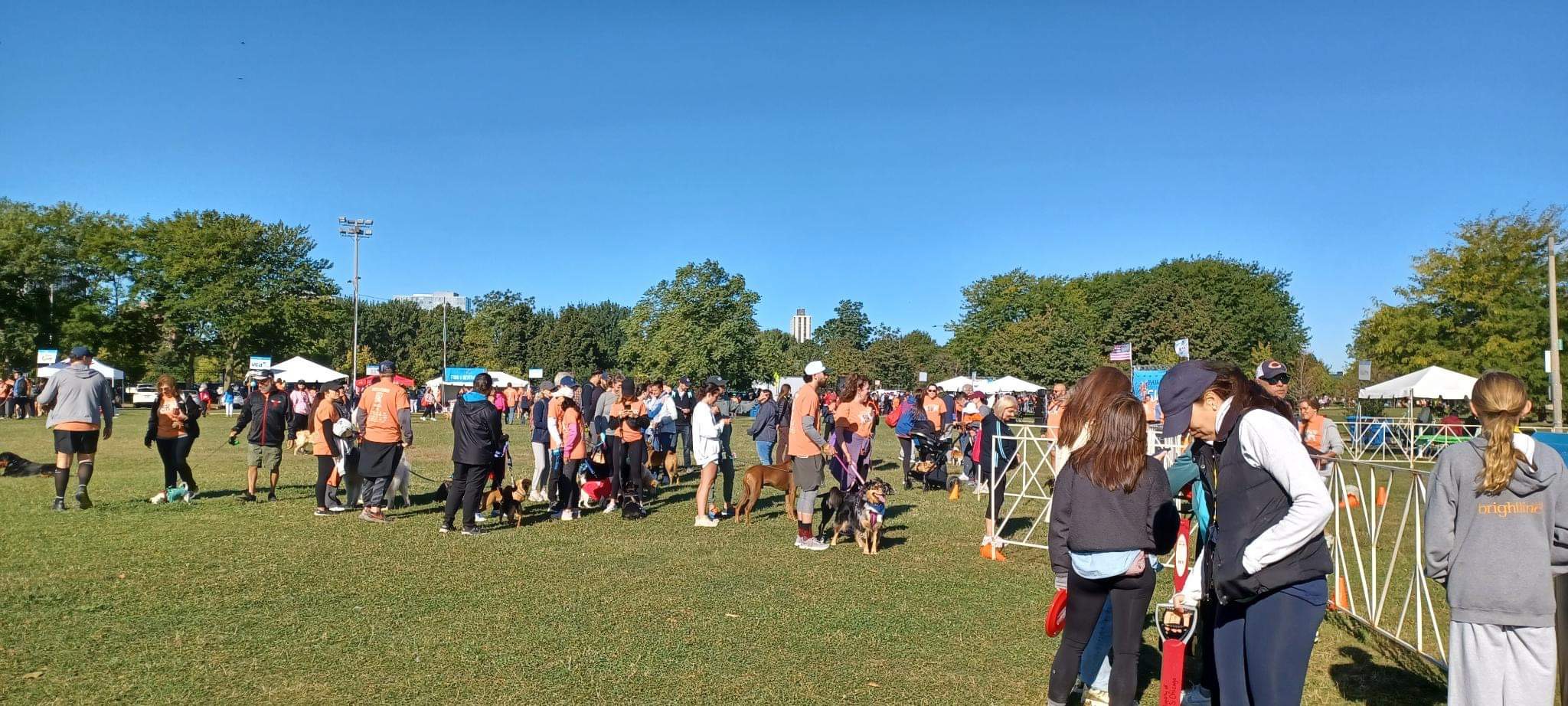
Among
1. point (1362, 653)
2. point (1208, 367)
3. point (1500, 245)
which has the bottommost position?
point (1362, 653)

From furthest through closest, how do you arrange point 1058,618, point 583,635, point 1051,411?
point 1051,411
point 583,635
point 1058,618

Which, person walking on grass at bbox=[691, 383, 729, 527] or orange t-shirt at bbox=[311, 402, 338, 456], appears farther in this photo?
orange t-shirt at bbox=[311, 402, 338, 456]

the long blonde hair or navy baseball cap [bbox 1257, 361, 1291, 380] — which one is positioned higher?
navy baseball cap [bbox 1257, 361, 1291, 380]

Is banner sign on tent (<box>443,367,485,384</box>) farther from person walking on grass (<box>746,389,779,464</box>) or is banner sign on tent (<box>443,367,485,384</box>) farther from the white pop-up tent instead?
person walking on grass (<box>746,389,779,464</box>)

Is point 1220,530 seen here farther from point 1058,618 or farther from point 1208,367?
point 1058,618

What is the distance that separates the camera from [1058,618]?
187 inches

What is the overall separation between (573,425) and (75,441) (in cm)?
559

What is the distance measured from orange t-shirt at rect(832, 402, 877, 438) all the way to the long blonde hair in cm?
702

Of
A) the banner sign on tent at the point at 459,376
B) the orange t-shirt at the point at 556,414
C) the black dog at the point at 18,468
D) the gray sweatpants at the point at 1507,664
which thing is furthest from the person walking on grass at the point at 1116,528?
the banner sign on tent at the point at 459,376

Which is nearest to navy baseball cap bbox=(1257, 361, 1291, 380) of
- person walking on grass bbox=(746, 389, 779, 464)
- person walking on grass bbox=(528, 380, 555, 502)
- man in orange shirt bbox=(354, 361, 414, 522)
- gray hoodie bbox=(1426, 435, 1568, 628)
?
gray hoodie bbox=(1426, 435, 1568, 628)

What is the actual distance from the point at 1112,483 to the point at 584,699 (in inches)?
115

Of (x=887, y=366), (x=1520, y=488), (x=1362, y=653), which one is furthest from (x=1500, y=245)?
(x=887, y=366)

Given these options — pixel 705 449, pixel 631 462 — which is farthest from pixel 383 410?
pixel 705 449

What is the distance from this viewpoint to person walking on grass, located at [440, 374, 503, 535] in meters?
9.90
